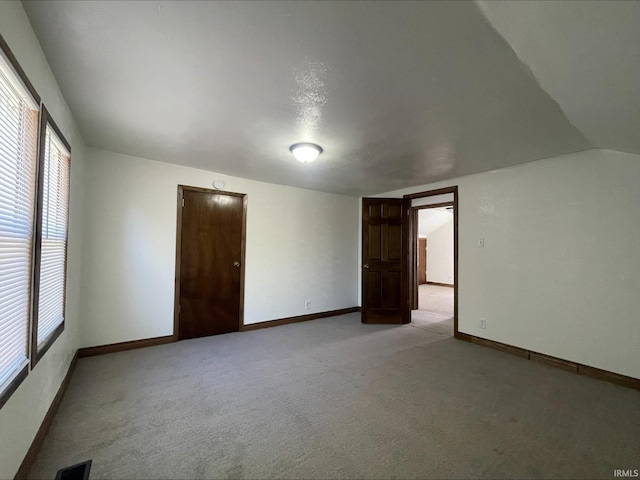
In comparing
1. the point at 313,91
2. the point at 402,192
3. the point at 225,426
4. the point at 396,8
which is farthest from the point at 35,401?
the point at 402,192

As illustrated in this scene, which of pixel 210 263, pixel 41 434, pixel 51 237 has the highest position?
pixel 51 237

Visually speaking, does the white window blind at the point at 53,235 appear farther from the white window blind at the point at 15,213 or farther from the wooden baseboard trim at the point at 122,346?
the wooden baseboard trim at the point at 122,346

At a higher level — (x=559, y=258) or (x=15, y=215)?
(x=15, y=215)

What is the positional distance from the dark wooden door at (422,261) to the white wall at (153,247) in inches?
244

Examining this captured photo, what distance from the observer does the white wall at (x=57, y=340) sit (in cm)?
117

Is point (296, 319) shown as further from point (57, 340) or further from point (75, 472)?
point (75, 472)

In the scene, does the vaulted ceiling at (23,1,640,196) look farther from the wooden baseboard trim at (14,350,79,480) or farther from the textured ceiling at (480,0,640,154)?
the wooden baseboard trim at (14,350,79,480)

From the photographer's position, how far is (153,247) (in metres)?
3.27

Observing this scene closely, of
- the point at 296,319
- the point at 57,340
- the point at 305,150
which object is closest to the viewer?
the point at 57,340

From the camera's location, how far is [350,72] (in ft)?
5.18

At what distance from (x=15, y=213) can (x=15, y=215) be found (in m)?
0.01
